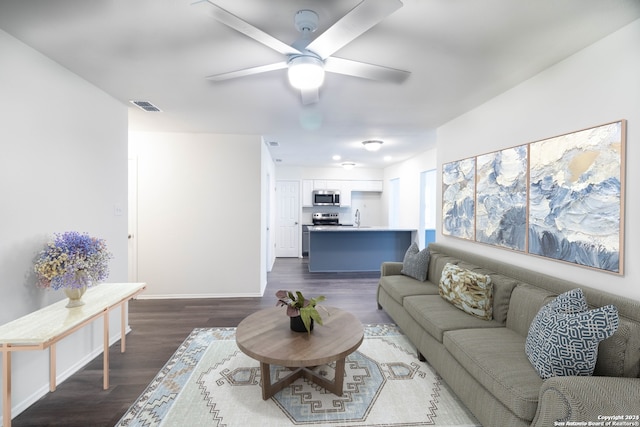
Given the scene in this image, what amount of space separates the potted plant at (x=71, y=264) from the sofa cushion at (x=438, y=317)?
2.58 metres

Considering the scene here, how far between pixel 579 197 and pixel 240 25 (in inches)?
93.3

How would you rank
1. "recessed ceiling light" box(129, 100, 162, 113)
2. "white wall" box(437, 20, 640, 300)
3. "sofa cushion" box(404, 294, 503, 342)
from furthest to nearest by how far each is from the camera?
"recessed ceiling light" box(129, 100, 162, 113) < "sofa cushion" box(404, 294, 503, 342) < "white wall" box(437, 20, 640, 300)

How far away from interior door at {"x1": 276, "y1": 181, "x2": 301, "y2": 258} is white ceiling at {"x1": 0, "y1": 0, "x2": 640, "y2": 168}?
14.4ft

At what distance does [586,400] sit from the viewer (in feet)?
3.93

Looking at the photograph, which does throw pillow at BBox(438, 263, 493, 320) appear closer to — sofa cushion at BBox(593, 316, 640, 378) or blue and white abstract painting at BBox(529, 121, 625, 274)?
blue and white abstract painting at BBox(529, 121, 625, 274)

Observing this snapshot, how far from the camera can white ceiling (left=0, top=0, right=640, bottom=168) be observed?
5.01ft

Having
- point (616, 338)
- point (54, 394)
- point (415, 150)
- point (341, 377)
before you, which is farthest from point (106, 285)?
point (415, 150)

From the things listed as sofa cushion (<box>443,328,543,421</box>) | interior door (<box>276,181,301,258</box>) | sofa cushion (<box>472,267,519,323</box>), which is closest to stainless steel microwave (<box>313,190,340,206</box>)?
interior door (<box>276,181,301,258</box>)

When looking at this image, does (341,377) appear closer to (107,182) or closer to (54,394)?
(54,394)

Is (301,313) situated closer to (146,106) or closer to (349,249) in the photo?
(146,106)

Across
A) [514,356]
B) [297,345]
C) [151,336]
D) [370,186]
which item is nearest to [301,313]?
[297,345]

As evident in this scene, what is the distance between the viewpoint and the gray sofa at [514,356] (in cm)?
123

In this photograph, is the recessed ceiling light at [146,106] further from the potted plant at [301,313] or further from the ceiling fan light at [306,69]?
the potted plant at [301,313]

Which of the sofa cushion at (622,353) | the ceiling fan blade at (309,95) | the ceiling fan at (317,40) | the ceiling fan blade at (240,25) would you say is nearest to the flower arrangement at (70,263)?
the ceiling fan at (317,40)
